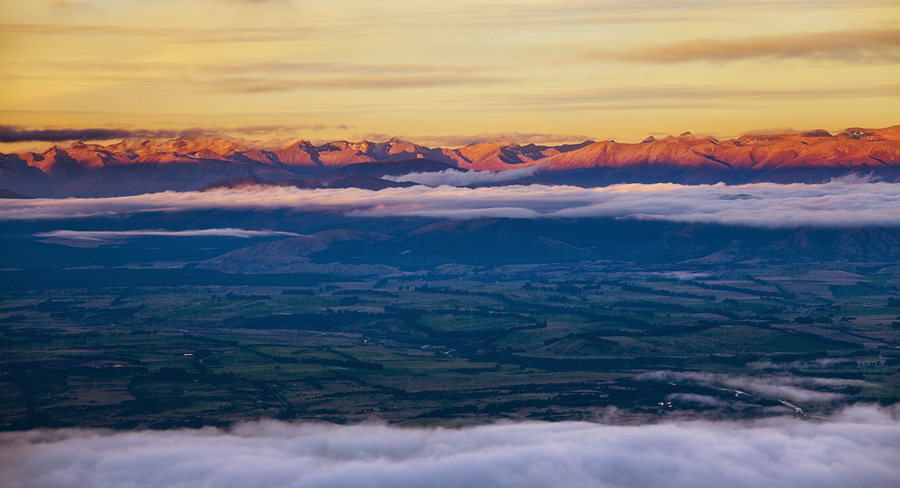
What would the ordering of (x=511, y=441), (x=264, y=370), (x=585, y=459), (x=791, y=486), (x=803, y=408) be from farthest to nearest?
(x=264, y=370)
(x=803, y=408)
(x=511, y=441)
(x=585, y=459)
(x=791, y=486)

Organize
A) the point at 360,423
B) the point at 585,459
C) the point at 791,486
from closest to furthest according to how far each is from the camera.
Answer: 1. the point at 791,486
2. the point at 585,459
3. the point at 360,423

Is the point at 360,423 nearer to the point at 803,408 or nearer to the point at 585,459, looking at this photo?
the point at 585,459

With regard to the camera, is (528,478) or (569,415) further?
(569,415)

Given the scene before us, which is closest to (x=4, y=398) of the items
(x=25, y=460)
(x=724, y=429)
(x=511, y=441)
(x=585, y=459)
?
(x=25, y=460)

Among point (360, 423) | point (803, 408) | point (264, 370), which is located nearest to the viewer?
point (360, 423)

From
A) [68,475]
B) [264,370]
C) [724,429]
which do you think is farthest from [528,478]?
[264,370]

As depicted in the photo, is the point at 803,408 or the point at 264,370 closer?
the point at 803,408

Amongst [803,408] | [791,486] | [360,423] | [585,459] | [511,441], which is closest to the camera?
[791,486]

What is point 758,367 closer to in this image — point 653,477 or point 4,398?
point 653,477
